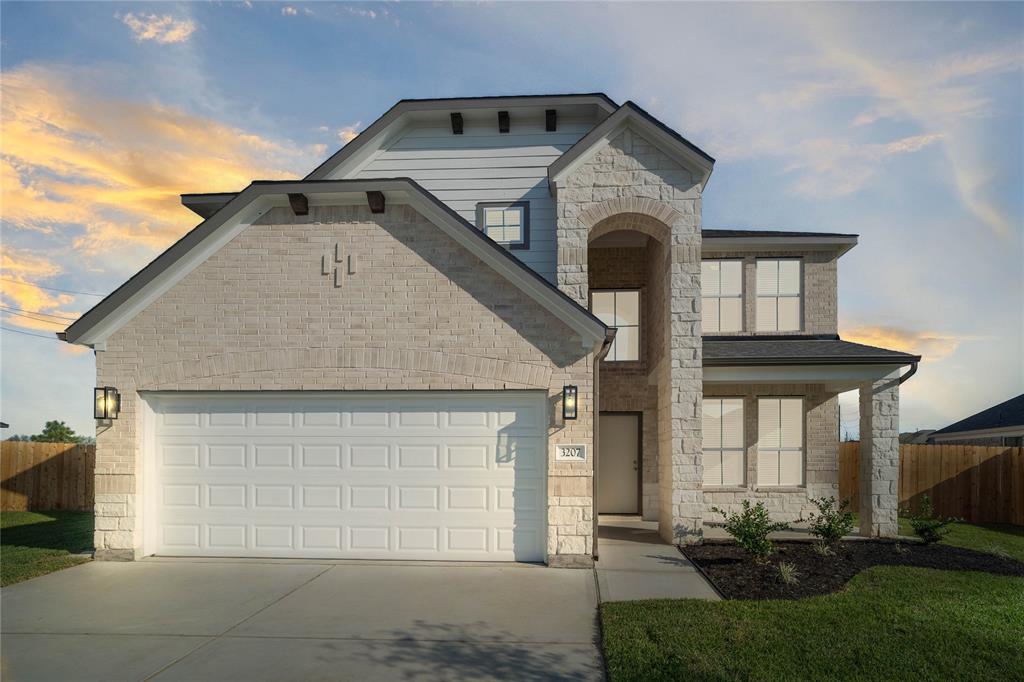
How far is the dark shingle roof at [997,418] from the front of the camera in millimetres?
24594

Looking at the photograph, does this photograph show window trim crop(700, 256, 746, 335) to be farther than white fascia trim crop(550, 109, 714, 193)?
Yes

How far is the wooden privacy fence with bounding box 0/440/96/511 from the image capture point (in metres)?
20.0

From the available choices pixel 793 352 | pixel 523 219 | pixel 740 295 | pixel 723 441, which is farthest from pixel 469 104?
pixel 723 441

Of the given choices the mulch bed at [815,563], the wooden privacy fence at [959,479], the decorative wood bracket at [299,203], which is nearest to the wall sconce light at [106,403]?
the decorative wood bracket at [299,203]

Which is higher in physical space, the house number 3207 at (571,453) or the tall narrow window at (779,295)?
the tall narrow window at (779,295)

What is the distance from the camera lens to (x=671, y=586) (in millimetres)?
9742

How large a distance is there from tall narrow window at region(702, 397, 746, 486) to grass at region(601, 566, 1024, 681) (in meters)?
6.99

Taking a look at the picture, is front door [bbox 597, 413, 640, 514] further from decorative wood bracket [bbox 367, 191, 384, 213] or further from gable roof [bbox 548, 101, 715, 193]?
decorative wood bracket [bbox 367, 191, 384, 213]

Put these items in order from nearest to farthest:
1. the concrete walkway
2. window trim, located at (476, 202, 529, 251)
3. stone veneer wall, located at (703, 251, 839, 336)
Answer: the concrete walkway
window trim, located at (476, 202, 529, 251)
stone veneer wall, located at (703, 251, 839, 336)

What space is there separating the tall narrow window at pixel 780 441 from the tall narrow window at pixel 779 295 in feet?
5.88

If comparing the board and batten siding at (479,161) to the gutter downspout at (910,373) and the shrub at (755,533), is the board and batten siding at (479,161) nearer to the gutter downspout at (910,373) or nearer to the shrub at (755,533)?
the shrub at (755,533)

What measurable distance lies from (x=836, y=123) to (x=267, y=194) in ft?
34.9

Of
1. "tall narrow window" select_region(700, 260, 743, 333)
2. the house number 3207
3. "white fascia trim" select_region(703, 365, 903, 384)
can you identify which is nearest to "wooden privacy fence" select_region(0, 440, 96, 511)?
the house number 3207

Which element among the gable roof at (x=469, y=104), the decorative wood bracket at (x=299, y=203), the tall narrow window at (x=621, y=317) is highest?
the gable roof at (x=469, y=104)
